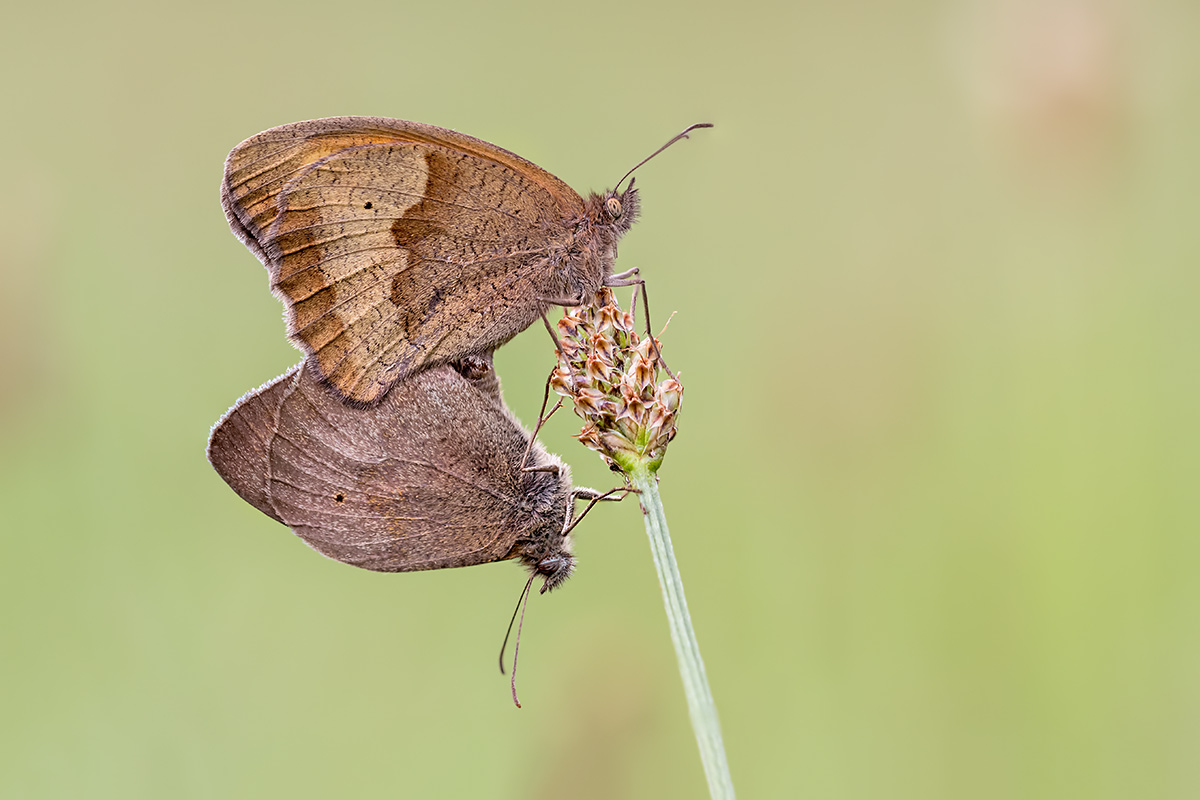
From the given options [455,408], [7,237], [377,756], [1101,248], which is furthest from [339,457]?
[1101,248]

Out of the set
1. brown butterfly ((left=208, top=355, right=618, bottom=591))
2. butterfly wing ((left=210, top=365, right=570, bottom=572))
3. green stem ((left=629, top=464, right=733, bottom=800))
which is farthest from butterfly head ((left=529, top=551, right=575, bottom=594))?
green stem ((left=629, top=464, right=733, bottom=800))

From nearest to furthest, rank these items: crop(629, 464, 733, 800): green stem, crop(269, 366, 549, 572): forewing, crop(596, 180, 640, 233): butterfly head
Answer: crop(629, 464, 733, 800): green stem, crop(269, 366, 549, 572): forewing, crop(596, 180, 640, 233): butterfly head

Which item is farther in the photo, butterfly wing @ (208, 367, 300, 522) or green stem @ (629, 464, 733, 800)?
butterfly wing @ (208, 367, 300, 522)

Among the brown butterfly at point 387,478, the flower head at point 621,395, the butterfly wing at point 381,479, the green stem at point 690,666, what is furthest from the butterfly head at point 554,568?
the green stem at point 690,666

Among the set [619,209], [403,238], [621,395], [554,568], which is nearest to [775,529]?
[554,568]

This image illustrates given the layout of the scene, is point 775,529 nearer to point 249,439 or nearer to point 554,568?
point 554,568

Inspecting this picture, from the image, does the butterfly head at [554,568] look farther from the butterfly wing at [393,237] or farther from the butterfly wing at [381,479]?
the butterfly wing at [393,237]

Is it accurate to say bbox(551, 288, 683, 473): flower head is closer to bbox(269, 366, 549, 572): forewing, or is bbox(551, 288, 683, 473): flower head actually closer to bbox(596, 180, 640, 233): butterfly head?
bbox(269, 366, 549, 572): forewing
